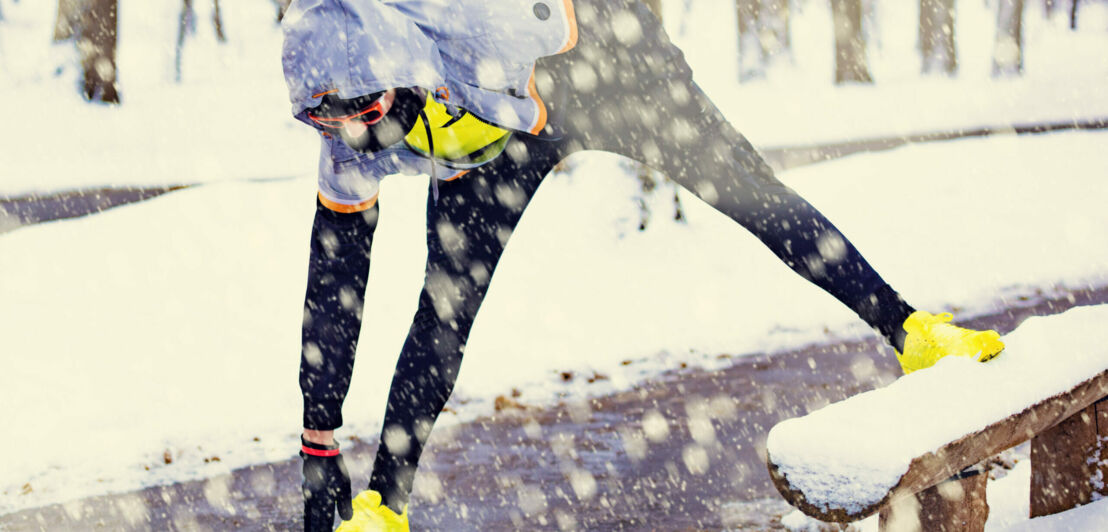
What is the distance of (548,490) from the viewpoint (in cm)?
389

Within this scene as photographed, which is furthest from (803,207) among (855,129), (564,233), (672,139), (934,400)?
(855,129)

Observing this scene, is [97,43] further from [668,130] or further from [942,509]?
[942,509]

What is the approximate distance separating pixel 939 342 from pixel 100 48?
1561cm

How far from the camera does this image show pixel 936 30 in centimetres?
2306

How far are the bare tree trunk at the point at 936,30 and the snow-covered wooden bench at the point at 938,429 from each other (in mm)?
18539

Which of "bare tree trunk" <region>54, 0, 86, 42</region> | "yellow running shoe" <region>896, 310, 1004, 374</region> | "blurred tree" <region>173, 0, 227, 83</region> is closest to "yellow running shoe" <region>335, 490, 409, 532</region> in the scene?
"yellow running shoe" <region>896, 310, 1004, 374</region>

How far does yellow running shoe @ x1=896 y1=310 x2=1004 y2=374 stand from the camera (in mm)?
2152

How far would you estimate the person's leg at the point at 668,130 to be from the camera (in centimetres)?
253

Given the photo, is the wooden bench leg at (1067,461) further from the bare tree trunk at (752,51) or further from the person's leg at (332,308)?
the bare tree trunk at (752,51)

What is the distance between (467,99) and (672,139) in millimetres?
513

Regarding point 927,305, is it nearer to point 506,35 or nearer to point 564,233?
point 564,233

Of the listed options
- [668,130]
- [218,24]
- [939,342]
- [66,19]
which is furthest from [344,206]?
[218,24]

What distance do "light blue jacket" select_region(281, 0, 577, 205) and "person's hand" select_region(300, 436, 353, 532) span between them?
2.01 feet

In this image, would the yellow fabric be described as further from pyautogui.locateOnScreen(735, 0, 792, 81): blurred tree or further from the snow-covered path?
pyautogui.locateOnScreen(735, 0, 792, 81): blurred tree
